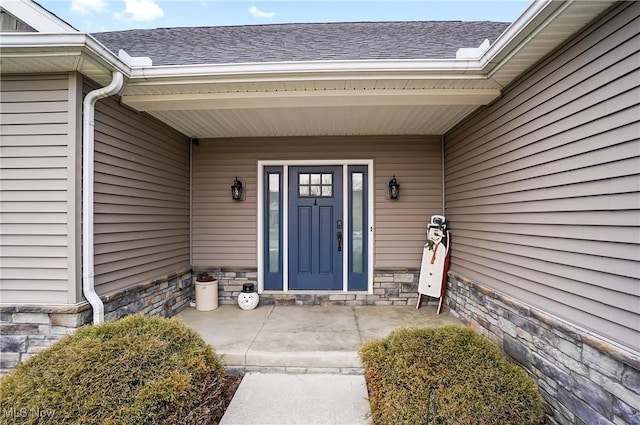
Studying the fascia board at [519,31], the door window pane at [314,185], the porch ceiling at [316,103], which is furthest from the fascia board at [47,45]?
the fascia board at [519,31]

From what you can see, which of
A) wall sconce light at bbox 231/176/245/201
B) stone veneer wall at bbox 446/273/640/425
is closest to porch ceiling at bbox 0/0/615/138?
wall sconce light at bbox 231/176/245/201

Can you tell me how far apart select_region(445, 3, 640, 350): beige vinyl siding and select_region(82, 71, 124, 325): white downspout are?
3.34 metres

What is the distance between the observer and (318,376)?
8.76 feet

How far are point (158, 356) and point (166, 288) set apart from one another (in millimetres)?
1948

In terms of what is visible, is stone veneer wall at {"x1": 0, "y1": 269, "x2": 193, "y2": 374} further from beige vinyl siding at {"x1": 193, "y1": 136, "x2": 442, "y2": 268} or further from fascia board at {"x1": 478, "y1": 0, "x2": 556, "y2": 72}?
fascia board at {"x1": 478, "y1": 0, "x2": 556, "y2": 72}

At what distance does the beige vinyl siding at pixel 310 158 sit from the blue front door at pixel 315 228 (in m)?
0.30

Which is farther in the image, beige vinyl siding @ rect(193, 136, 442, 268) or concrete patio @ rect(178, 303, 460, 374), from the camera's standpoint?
beige vinyl siding @ rect(193, 136, 442, 268)

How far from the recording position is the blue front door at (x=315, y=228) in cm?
446

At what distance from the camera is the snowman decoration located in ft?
13.6

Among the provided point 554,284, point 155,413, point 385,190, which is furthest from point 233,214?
point 554,284

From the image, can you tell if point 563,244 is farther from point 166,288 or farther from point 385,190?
point 166,288

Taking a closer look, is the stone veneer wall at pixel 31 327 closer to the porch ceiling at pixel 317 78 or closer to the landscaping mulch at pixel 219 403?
the landscaping mulch at pixel 219 403

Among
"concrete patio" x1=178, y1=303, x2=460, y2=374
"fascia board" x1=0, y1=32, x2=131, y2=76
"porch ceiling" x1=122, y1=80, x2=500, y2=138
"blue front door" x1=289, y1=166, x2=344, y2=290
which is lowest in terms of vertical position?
"concrete patio" x1=178, y1=303, x2=460, y2=374

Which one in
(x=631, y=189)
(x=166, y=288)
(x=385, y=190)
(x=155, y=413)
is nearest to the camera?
(x=631, y=189)
